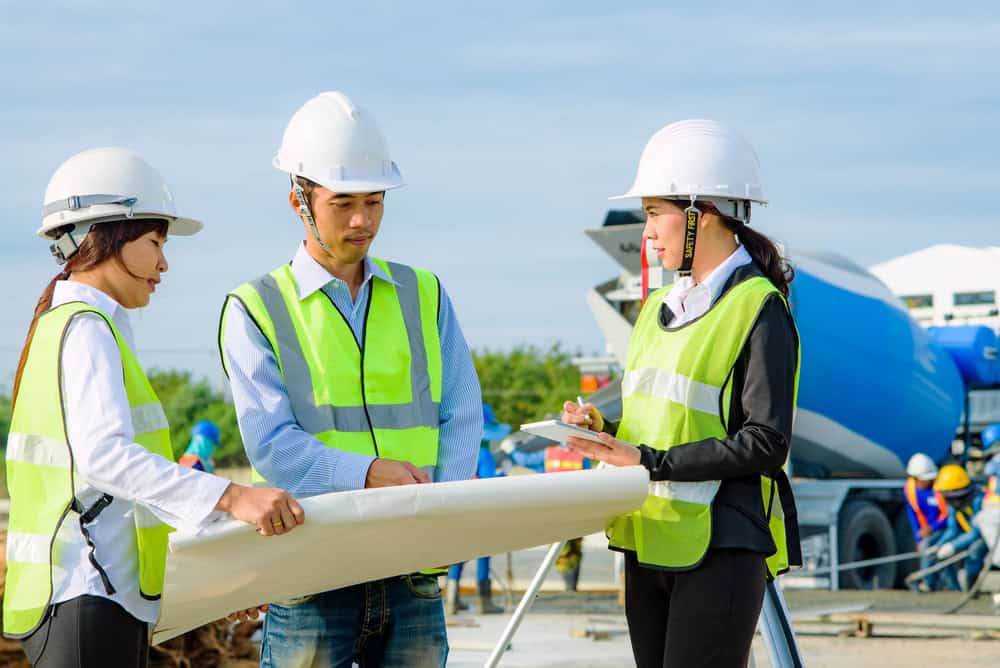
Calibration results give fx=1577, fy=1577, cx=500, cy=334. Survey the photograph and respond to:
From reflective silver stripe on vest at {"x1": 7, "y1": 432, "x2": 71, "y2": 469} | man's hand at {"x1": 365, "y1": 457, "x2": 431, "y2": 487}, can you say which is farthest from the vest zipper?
reflective silver stripe on vest at {"x1": 7, "y1": 432, "x2": 71, "y2": 469}

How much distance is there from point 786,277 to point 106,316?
1900 mm

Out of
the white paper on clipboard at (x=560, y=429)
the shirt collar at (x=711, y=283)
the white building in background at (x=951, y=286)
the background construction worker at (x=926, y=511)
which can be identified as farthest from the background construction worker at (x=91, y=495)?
the white building in background at (x=951, y=286)

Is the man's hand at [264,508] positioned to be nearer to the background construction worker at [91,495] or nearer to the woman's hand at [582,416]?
the background construction worker at [91,495]

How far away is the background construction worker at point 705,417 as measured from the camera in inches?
158

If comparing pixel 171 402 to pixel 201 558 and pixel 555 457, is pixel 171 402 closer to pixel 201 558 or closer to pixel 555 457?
pixel 555 457

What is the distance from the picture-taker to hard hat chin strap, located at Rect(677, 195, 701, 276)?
428cm

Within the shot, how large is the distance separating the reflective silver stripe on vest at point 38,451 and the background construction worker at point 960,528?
13.6 meters

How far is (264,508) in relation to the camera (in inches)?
139

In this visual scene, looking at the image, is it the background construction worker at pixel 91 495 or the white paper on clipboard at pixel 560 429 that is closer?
the background construction worker at pixel 91 495

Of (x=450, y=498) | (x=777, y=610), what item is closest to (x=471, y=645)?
(x=777, y=610)

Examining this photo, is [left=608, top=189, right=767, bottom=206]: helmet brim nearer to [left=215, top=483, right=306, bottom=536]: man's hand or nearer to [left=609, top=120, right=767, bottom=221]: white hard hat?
[left=609, top=120, right=767, bottom=221]: white hard hat

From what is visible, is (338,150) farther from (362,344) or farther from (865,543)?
(865,543)

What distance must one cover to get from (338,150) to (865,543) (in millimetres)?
13665

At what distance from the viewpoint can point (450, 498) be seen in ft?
12.3
